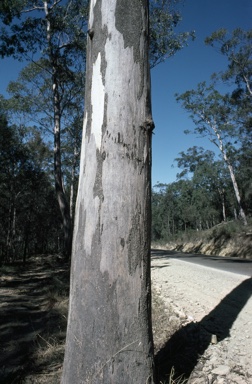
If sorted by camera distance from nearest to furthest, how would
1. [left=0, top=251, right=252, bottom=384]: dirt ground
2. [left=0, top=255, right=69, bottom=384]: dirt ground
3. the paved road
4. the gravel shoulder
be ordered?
the gravel shoulder, [left=0, top=251, right=252, bottom=384]: dirt ground, [left=0, top=255, right=69, bottom=384]: dirt ground, the paved road

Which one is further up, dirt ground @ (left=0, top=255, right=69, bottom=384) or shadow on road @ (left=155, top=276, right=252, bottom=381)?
shadow on road @ (left=155, top=276, right=252, bottom=381)

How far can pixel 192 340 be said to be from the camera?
273cm

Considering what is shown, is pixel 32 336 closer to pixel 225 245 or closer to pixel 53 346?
pixel 53 346

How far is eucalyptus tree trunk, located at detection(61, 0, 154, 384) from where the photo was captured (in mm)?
1545

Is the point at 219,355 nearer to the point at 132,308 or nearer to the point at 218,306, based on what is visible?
the point at 132,308

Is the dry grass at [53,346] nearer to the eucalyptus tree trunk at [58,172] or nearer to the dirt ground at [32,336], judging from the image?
the dirt ground at [32,336]

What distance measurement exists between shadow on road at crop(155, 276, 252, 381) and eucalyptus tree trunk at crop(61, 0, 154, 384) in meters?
0.78

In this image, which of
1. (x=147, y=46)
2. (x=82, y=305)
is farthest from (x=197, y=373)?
(x=147, y=46)

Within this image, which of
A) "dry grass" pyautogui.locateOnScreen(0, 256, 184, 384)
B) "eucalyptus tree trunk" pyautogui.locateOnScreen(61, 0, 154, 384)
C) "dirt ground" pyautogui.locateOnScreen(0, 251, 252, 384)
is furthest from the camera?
"dry grass" pyautogui.locateOnScreen(0, 256, 184, 384)

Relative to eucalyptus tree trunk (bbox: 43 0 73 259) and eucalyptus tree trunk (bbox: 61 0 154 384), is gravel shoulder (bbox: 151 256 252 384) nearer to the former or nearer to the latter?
→ eucalyptus tree trunk (bbox: 61 0 154 384)

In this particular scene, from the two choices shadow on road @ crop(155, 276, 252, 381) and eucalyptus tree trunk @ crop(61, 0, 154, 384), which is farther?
shadow on road @ crop(155, 276, 252, 381)

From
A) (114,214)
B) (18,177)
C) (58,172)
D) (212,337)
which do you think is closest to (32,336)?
(212,337)

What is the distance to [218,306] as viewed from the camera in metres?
3.88

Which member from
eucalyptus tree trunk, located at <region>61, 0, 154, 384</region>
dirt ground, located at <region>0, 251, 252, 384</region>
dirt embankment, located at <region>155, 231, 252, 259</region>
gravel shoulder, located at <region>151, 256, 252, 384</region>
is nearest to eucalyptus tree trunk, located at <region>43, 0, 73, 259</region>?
dirt ground, located at <region>0, 251, 252, 384</region>
